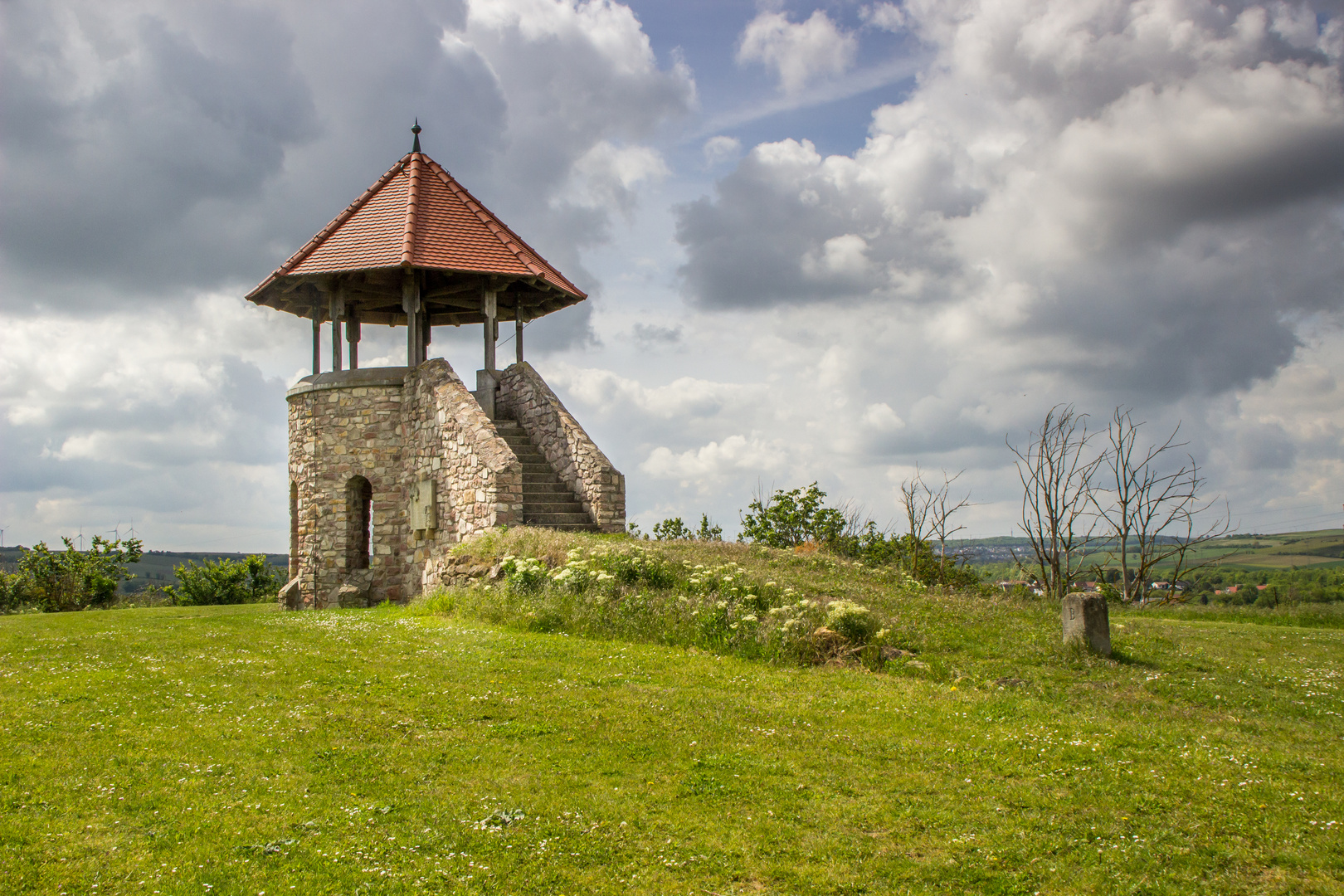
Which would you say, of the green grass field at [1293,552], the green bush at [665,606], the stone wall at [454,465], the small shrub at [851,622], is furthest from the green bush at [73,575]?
the green grass field at [1293,552]

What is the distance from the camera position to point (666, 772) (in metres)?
5.71

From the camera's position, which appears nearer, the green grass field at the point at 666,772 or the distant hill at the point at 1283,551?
the green grass field at the point at 666,772

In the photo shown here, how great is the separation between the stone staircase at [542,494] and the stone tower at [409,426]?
4 centimetres

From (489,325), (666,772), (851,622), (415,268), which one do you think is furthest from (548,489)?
(666,772)

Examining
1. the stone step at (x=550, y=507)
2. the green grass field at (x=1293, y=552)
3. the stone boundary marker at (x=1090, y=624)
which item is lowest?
the green grass field at (x=1293, y=552)

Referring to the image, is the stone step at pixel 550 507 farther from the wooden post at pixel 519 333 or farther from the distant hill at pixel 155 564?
the distant hill at pixel 155 564

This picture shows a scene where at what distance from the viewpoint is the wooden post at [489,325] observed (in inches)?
731

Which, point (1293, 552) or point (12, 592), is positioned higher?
point (12, 592)

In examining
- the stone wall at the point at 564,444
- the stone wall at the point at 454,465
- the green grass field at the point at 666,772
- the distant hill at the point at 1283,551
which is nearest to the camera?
the green grass field at the point at 666,772

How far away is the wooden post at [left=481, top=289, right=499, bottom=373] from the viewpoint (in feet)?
60.9

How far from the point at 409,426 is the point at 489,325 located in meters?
3.02

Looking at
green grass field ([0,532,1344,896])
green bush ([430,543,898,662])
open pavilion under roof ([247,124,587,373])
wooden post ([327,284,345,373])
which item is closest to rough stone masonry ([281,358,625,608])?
wooden post ([327,284,345,373])

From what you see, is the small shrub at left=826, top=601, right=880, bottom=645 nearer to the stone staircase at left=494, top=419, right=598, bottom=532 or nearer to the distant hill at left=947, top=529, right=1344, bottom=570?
the stone staircase at left=494, top=419, right=598, bottom=532

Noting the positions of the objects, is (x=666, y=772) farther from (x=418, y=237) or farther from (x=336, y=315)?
(x=336, y=315)
